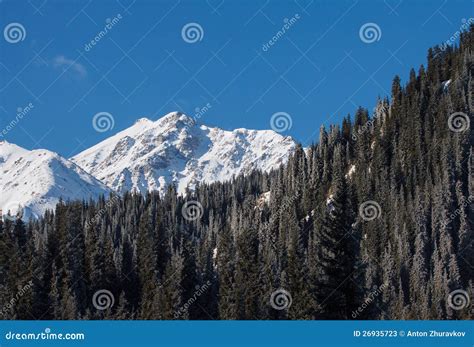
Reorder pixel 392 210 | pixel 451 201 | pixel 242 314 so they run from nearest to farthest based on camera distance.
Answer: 1. pixel 242 314
2. pixel 451 201
3. pixel 392 210

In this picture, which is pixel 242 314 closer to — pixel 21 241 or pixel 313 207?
pixel 21 241

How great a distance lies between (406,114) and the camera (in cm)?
19675

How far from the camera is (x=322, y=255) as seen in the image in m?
56.4

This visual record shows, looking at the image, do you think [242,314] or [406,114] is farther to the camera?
[406,114]

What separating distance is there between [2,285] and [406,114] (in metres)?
138

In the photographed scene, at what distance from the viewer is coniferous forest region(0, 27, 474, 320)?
2339 inches

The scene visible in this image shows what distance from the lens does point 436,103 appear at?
620ft

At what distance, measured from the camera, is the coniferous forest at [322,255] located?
59.4m

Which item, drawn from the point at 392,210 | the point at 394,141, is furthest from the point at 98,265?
the point at 394,141
